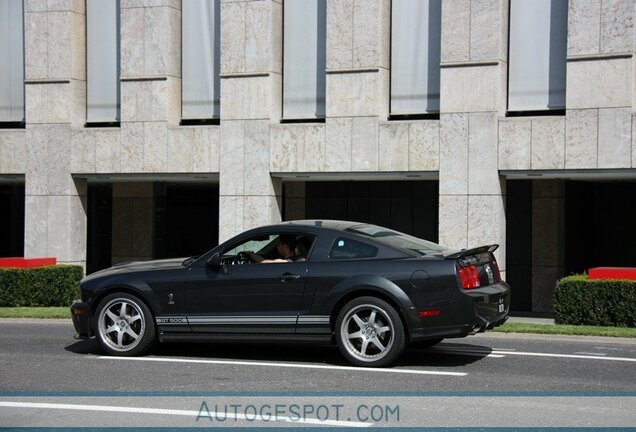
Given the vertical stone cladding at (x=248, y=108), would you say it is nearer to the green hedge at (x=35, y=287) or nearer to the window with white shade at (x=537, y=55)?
the green hedge at (x=35, y=287)

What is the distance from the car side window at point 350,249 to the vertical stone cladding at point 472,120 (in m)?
7.99

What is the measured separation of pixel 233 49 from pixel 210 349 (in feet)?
31.0

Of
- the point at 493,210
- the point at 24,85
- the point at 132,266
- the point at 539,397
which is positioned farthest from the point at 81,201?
the point at 539,397

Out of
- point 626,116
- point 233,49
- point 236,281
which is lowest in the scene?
point 236,281

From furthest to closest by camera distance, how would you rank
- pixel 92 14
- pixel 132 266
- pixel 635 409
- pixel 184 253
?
pixel 184 253 < pixel 92 14 < pixel 132 266 < pixel 635 409

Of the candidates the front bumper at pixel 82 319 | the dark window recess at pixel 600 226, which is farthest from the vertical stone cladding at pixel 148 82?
the front bumper at pixel 82 319

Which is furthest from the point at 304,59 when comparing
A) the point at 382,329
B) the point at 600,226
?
the point at 382,329

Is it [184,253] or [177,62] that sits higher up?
[177,62]

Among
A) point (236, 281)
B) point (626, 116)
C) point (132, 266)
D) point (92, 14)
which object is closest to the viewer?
point (236, 281)

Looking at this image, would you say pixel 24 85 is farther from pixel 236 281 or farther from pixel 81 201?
pixel 236 281

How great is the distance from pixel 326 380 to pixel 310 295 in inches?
48.2

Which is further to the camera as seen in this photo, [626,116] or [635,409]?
[626,116]

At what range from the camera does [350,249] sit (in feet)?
36.0

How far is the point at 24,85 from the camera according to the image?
22.1 meters
